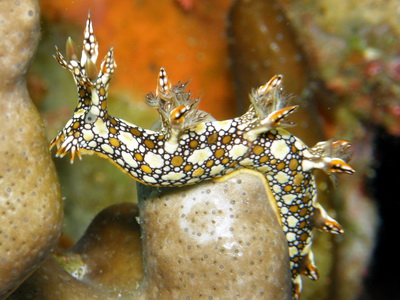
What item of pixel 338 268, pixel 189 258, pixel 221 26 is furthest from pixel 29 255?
pixel 338 268

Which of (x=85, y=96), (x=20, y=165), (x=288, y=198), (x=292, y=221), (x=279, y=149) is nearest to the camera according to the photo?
(x=20, y=165)

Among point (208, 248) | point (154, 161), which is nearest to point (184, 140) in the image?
point (154, 161)

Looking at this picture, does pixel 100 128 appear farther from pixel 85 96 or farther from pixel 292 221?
pixel 292 221

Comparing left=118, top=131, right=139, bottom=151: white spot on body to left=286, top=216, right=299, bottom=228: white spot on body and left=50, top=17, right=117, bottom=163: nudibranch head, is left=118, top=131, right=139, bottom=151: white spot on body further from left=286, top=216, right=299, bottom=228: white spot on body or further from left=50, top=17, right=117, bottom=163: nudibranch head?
left=286, top=216, right=299, bottom=228: white spot on body

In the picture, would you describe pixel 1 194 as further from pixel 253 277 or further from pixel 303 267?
pixel 303 267

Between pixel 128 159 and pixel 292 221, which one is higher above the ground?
pixel 128 159
